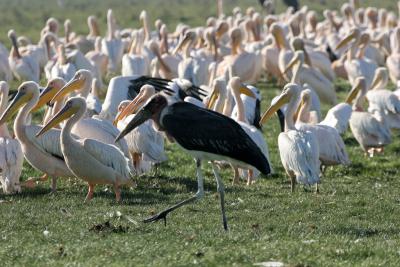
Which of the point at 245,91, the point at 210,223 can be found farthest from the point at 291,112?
the point at 210,223

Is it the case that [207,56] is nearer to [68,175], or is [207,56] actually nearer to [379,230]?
[68,175]

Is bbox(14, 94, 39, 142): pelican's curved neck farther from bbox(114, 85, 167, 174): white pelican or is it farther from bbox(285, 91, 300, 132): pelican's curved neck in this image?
bbox(285, 91, 300, 132): pelican's curved neck

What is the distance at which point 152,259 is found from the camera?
6797mm

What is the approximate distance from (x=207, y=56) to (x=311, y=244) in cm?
1367

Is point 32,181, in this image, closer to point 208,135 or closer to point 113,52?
point 208,135

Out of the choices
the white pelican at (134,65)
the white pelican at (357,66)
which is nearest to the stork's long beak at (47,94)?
the white pelican at (134,65)

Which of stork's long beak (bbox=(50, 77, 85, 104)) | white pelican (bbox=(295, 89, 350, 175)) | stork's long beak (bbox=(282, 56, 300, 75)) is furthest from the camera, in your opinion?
stork's long beak (bbox=(282, 56, 300, 75))

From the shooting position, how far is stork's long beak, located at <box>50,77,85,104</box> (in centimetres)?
1188

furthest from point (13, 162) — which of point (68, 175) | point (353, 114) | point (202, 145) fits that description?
point (353, 114)

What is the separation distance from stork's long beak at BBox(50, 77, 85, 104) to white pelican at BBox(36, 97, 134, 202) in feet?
5.34

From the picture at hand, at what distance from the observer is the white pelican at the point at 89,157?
1000 centimetres

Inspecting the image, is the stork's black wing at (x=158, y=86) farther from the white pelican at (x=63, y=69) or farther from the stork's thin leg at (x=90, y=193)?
the white pelican at (x=63, y=69)

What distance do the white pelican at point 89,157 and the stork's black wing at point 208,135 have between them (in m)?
1.85

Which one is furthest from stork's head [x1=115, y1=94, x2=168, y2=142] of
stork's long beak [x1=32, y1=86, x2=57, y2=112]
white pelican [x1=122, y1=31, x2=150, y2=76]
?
white pelican [x1=122, y1=31, x2=150, y2=76]
